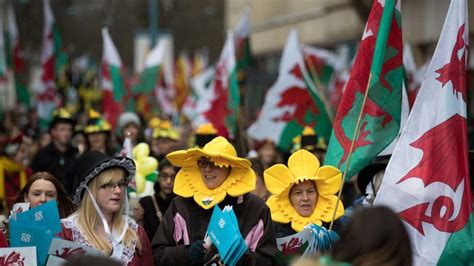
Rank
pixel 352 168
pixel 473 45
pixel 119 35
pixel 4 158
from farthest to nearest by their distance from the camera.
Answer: pixel 119 35
pixel 473 45
pixel 4 158
pixel 352 168

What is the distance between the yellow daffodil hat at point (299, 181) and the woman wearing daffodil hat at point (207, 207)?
778 millimetres

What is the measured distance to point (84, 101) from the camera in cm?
3425

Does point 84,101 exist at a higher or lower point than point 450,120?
lower

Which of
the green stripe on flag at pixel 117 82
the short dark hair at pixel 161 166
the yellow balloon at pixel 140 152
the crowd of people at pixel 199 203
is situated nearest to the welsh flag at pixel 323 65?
the green stripe on flag at pixel 117 82

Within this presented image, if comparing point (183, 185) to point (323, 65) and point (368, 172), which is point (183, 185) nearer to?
point (368, 172)

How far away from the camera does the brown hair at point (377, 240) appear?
4594 mm

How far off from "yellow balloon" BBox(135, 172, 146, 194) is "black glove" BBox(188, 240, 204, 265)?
4.12 metres

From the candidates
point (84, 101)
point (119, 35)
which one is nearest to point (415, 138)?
point (84, 101)

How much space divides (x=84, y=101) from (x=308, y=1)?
957 centimetres

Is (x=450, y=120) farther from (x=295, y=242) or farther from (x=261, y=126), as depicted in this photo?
(x=261, y=126)

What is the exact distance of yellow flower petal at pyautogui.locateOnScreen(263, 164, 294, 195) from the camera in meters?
8.41

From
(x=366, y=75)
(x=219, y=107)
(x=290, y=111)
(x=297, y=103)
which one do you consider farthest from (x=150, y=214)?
(x=219, y=107)

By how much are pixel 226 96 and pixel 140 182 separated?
7.64 m

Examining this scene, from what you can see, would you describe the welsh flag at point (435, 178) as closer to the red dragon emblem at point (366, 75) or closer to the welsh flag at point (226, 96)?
the red dragon emblem at point (366, 75)
